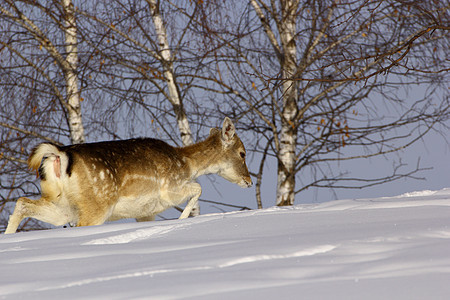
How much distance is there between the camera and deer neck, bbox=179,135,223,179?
29.0ft

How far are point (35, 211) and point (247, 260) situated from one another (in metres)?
4.36

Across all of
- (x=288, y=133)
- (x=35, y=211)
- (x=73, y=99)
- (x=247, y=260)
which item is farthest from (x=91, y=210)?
(x=288, y=133)

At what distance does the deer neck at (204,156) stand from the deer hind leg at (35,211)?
2.17m

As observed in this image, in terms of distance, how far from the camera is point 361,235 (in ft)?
12.6

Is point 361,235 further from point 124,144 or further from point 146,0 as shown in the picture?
point 146,0

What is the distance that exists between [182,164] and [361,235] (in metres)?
4.88

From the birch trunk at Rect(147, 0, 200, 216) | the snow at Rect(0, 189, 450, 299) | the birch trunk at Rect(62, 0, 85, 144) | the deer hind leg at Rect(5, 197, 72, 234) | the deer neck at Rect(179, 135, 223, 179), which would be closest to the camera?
the snow at Rect(0, 189, 450, 299)

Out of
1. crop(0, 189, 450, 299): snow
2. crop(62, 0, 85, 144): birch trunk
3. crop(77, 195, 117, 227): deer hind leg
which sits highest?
crop(62, 0, 85, 144): birch trunk

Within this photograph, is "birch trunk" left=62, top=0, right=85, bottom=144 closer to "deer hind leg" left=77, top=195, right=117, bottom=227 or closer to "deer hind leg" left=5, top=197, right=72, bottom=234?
"deer hind leg" left=5, top=197, right=72, bottom=234

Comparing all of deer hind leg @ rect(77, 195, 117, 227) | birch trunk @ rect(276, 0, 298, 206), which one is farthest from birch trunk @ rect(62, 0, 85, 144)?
deer hind leg @ rect(77, 195, 117, 227)

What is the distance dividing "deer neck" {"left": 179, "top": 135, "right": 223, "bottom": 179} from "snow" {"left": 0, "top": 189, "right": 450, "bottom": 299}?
12.5 feet

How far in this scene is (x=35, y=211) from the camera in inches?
277

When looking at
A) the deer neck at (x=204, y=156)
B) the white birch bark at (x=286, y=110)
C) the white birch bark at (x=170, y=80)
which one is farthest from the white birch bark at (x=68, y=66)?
the white birch bark at (x=286, y=110)

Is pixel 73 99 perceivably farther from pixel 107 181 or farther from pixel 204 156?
pixel 107 181
